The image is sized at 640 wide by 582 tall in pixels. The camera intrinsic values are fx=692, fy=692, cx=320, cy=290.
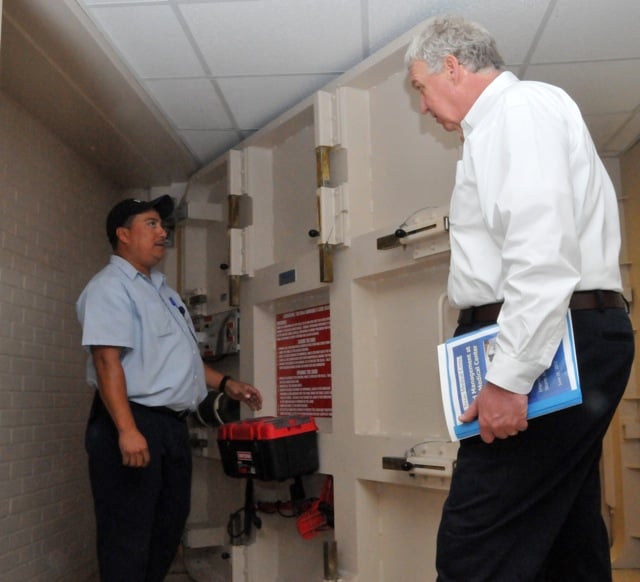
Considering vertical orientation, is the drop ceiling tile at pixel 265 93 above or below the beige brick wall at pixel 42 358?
above

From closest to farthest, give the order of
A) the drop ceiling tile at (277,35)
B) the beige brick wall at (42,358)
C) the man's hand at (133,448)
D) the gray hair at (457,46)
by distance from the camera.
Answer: the gray hair at (457,46) → the man's hand at (133,448) → the drop ceiling tile at (277,35) → the beige brick wall at (42,358)

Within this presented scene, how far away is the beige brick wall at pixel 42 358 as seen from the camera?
128 inches

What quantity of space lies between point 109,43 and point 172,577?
9.90 feet

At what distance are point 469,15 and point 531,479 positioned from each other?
2155mm

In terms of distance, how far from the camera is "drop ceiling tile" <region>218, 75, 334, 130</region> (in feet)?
11.0

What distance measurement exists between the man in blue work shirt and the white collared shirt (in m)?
1.49

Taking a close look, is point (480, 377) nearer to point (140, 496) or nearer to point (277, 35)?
point (140, 496)

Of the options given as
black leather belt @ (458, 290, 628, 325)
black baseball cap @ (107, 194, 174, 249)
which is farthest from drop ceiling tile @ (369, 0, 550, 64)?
black leather belt @ (458, 290, 628, 325)

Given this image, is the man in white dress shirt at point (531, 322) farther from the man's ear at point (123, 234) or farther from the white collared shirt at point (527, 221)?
the man's ear at point (123, 234)

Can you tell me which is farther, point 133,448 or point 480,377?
point 133,448

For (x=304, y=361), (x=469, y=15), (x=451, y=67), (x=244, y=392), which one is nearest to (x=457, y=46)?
(x=451, y=67)

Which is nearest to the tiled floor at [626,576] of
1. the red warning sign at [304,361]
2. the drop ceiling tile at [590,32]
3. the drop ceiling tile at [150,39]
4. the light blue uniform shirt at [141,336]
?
the red warning sign at [304,361]

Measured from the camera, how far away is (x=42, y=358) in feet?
11.7

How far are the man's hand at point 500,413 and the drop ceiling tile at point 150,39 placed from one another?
2124mm
